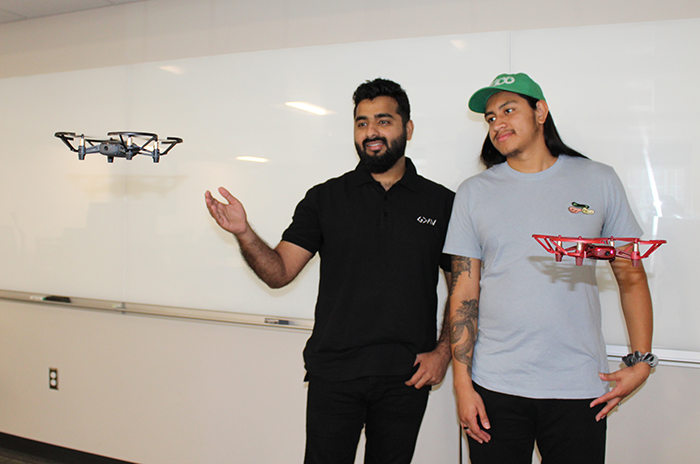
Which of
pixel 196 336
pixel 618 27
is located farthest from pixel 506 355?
pixel 196 336

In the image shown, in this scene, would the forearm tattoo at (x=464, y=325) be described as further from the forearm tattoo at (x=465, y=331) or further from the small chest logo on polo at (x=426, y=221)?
the small chest logo on polo at (x=426, y=221)

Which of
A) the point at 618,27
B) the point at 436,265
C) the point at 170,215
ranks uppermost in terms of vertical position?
the point at 618,27

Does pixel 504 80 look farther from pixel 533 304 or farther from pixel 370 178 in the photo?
pixel 533 304

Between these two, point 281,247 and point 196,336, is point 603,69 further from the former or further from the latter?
point 196,336

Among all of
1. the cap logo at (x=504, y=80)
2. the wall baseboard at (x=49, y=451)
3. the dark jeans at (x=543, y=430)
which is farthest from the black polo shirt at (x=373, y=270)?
the wall baseboard at (x=49, y=451)

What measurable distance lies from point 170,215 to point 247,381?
3.19ft

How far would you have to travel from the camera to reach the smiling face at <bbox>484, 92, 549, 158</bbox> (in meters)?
1.53

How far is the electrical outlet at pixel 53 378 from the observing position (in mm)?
2877

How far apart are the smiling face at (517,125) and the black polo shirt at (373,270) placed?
347 millimetres

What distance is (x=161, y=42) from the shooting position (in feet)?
8.98

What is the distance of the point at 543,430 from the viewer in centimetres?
144

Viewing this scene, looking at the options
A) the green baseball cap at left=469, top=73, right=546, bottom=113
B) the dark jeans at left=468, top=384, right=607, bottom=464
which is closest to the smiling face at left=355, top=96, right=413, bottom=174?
the green baseball cap at left=469, top=73, right=546, bottom=113

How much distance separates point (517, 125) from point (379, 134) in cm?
48

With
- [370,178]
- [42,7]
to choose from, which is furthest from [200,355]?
[42,7]
